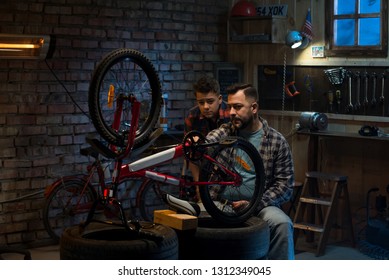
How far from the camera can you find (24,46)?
5527 millimetres

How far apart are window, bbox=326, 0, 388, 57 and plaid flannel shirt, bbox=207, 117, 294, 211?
2.00 m

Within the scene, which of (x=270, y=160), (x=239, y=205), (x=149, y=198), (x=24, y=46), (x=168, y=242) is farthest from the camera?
(x=149, y=198)

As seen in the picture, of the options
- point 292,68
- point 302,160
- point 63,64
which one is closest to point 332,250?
point 302,160

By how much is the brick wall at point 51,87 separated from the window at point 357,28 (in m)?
1.46

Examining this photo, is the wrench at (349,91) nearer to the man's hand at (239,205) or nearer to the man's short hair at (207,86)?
the man's short hair at (207,86)

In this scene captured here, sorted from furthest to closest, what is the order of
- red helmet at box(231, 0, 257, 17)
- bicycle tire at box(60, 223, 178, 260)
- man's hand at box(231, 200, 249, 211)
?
red helmet at box(231, 0, 257, 17) → man's hand at box(231, 200, 249, 211) → bicycle tire at box(60, 223, 178, 260)

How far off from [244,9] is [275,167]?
110 inches

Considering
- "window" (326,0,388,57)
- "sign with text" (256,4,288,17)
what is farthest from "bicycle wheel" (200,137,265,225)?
"sign with text" (256,4,288,17)

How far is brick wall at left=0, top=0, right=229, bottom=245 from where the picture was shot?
5781 mm

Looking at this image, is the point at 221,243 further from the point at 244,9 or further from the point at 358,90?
the point at 244,9

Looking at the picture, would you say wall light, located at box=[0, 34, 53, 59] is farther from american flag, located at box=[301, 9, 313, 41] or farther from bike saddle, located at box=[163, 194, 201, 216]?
bike saddle, located at box=[163, 194, 201, 216]

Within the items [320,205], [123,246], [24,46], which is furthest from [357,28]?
[123,246]

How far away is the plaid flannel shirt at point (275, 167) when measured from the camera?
4102mm

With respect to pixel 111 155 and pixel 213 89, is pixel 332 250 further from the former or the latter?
pixel 111 155
